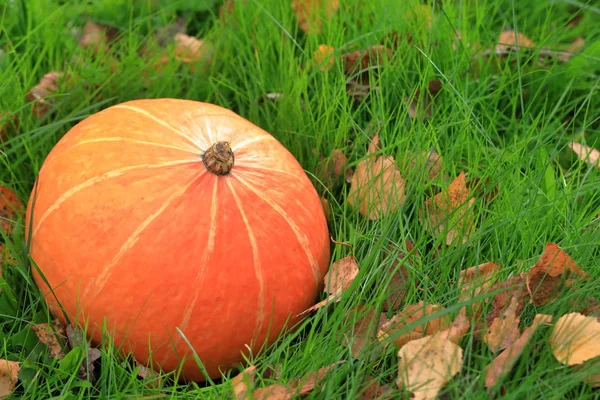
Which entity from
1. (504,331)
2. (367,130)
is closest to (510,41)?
(367,130)

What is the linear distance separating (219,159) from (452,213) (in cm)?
81

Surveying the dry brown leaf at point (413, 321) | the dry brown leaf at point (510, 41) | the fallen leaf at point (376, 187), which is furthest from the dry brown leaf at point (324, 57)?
the dry brown leaf at point (413, 321)

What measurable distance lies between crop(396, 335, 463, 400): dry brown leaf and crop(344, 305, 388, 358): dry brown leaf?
5.4 inches

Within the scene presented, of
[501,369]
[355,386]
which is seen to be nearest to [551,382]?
[501,369]

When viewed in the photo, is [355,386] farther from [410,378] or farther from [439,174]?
[439,174]

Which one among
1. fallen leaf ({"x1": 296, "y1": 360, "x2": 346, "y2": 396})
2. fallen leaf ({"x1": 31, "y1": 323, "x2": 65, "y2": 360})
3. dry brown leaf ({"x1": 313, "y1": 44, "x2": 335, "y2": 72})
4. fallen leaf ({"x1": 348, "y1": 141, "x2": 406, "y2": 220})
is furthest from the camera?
dry brown leaf ({"x1": 313, "y1": 44, "x2": 335, "y2": 72})

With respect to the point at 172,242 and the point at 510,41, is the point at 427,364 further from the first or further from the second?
the point at 510,41

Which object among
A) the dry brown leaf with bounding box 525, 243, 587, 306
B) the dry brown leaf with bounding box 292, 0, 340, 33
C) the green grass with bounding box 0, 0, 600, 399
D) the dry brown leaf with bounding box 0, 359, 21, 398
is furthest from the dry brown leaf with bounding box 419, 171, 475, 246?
the dry brown leaf with bounding box 0, 359, 21, 398

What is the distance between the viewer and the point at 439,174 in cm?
270

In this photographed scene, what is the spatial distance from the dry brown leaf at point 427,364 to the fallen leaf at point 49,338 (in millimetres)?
1094

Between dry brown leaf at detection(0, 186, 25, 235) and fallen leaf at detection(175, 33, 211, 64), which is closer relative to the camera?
dry brown leaf at detection(0, 186, 25, 235)

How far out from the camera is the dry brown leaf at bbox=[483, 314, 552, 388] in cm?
194

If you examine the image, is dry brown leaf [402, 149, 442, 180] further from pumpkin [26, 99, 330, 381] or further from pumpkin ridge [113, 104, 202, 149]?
pumpkin ridge [113, 104, 202, 149]

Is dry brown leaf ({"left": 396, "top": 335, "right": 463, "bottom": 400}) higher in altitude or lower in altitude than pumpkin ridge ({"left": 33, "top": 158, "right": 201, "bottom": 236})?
lower
